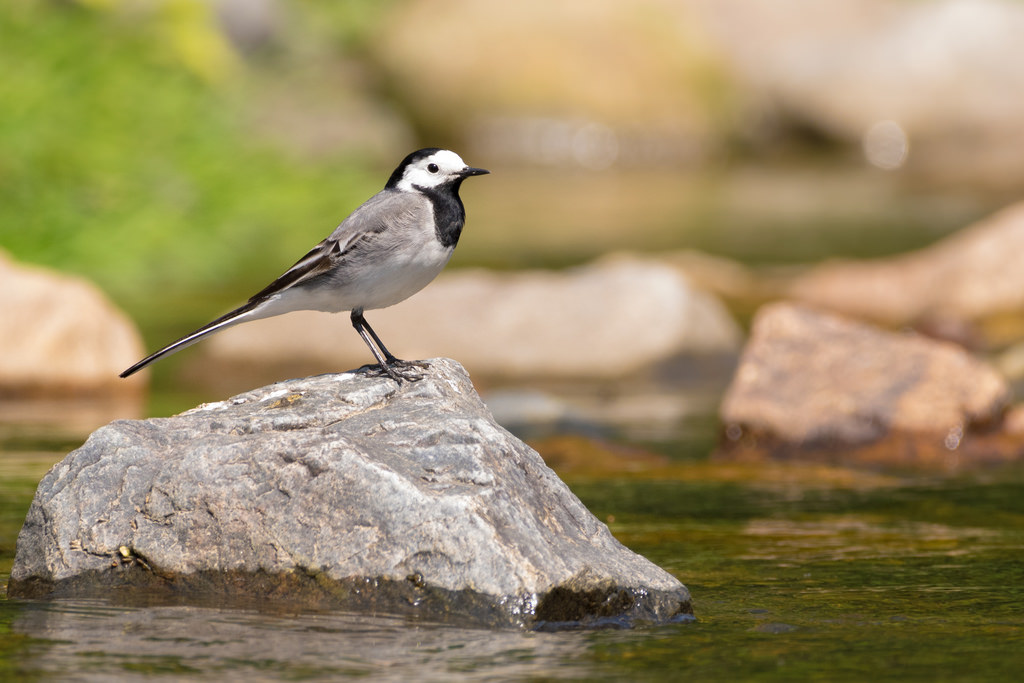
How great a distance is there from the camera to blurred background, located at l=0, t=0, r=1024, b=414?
1695 centimetres

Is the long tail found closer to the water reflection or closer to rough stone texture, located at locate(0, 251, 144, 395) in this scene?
the water reflection

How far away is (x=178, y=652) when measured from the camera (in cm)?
508

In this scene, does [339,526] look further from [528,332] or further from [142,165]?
[142,165]

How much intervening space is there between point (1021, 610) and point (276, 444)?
9.26 ft

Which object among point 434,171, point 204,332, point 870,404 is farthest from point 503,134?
point 204,332

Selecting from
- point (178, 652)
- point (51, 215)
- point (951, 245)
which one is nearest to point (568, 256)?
point (951, 245)

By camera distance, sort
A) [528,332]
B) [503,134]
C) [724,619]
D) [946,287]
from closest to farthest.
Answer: [724,619]
[528,332]
[946,287]
[503,134]

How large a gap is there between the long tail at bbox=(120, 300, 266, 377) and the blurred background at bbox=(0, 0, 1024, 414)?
180 inches

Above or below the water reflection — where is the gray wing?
above

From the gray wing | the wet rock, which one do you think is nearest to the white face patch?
the gray wing

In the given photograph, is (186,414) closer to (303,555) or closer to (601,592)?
(303,555)

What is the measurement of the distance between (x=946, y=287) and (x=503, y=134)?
1642 cm

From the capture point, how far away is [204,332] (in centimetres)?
656

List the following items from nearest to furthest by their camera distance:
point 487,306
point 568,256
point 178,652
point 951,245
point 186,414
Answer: point 178,652 < point 186,414 < point 487,306 < point 951,245 < point 568,256
